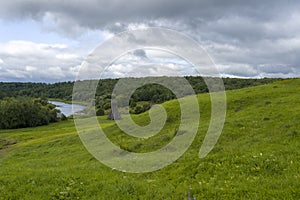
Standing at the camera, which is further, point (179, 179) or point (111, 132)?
point (111, 132)

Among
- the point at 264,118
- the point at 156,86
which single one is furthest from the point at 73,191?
the point at 156,86

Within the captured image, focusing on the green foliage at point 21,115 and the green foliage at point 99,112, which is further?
the green foliage at point 99,112

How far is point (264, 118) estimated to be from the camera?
26.5m

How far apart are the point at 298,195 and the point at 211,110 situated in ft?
98.0

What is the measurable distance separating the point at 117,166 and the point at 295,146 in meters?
9.91

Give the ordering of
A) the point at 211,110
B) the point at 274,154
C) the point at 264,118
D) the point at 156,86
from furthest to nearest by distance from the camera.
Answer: the point at 156,86 → the point at 211,110 → the point at 264,118 → the point at 274,154

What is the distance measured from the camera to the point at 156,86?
127m

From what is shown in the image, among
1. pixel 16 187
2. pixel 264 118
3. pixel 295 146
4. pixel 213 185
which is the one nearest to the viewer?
pixel 213 185

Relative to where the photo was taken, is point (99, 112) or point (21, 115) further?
point (99, 112)

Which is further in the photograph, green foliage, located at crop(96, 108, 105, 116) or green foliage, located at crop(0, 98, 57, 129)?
green foliage, located at crop(96, 108, 105, 116)

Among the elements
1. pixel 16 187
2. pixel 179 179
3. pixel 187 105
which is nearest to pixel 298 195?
pixel 179 179

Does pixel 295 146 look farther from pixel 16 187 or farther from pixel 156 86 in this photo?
pixel 156 86

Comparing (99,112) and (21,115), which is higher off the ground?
(99,112)

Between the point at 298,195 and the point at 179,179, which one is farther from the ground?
the point at 298,195
